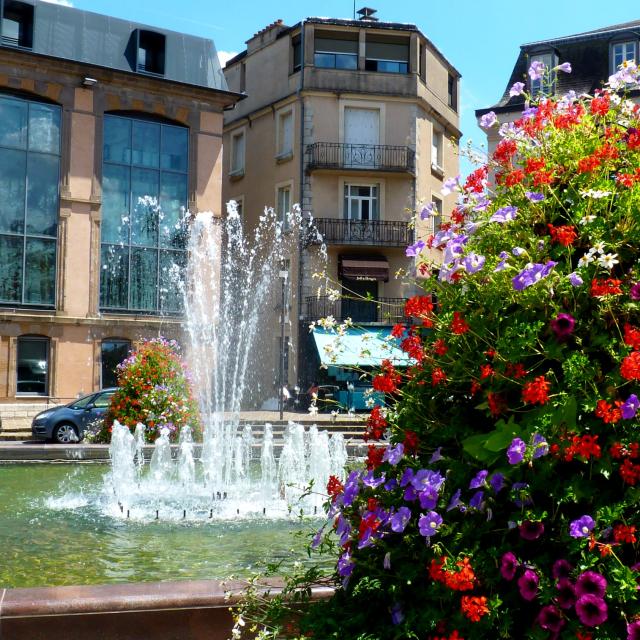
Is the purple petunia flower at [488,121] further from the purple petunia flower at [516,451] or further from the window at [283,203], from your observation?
the window at [283,203]

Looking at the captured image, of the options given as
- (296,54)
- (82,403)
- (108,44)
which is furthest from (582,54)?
(82,403)

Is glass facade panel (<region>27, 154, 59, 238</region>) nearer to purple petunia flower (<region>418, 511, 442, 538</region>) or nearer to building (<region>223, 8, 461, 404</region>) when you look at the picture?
building (<region>223, 8, 461, 404</region>)

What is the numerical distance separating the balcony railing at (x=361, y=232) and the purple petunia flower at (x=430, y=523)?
28911 mm

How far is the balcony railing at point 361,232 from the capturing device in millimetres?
31375

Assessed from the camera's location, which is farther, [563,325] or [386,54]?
[386,54]

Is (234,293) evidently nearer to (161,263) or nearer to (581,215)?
(161,263)

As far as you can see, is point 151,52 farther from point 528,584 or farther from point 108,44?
point 528,584

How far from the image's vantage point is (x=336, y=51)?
3250cm

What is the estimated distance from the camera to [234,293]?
3150 centimetres

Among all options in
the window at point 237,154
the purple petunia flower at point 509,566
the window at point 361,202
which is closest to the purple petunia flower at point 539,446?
the purple petunia flower at point 509,566

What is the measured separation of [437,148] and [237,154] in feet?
26.4

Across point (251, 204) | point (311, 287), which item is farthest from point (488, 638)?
point (251, 204)

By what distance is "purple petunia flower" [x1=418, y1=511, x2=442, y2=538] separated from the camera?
2477 millimetres

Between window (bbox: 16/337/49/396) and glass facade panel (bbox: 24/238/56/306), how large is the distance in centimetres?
119
